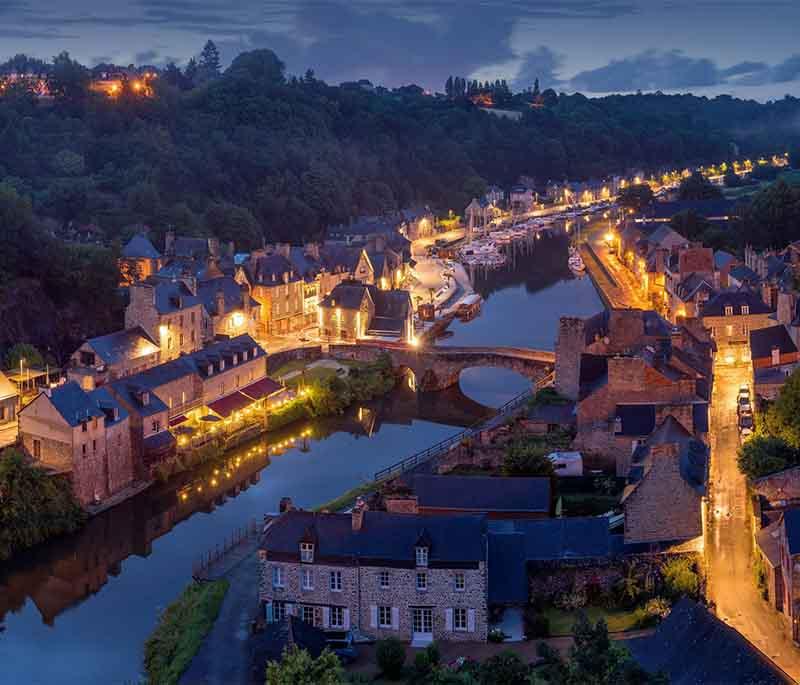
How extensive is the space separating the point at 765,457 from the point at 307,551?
13.6 metres

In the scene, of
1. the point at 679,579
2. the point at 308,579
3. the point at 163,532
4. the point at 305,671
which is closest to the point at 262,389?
the point at 163,532

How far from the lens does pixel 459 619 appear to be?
2717cm

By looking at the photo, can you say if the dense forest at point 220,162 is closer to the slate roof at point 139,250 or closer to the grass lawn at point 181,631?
the slate roof at point 139,250

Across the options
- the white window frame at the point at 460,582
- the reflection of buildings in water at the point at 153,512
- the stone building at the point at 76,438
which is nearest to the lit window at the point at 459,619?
the white window frame at the point at 460,582

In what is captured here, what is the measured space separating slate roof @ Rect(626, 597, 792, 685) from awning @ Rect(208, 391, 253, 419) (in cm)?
2460

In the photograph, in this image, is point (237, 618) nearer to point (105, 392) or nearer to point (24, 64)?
point (105, 392)

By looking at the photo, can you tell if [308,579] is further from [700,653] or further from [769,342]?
[769,342]

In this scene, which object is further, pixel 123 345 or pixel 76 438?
pixel 123 345

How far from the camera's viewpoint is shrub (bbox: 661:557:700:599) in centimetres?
2773

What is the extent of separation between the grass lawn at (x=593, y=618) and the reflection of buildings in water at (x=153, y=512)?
505 inches

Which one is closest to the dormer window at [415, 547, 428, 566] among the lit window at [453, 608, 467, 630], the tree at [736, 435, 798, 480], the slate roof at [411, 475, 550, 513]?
the lit window at [453, 608, 467, 630]

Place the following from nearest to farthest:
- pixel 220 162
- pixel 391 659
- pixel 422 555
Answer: pixel 391 659 < pixel 422 555 < pixel 220 162

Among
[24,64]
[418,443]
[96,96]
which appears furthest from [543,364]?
[24,64]

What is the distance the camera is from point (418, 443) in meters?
46.1
